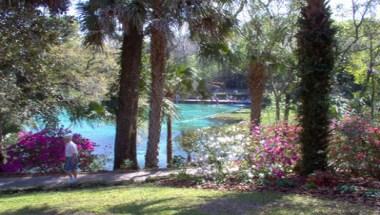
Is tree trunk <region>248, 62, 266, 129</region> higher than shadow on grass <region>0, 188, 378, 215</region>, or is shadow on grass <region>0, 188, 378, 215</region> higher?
tree trunk <region>248, 62, 266, 129</region>

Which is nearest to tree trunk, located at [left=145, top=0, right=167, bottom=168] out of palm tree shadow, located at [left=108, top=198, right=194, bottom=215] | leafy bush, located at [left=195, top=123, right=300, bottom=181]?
leafy bush, located at [left=195, top=123, right=300, bottom=181]

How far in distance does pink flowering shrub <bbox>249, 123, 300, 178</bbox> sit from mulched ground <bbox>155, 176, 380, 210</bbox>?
602 millimetres

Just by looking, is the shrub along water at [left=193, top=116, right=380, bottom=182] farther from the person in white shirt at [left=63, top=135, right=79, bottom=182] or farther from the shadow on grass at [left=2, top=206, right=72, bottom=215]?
the shadow on grass at [left=2, top=206, right=72, bottom=215]

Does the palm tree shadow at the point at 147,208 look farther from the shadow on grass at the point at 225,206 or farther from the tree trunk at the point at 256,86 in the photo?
the tree trunk at the point at 256,86

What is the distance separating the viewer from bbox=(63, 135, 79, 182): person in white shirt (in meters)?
11.4

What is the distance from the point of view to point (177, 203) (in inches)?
320

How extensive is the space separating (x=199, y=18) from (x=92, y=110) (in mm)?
11895

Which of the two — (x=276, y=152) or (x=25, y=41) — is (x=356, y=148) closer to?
(x=276, y=152)

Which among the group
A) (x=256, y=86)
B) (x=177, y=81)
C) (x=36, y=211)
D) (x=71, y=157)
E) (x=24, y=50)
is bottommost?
(x=36, y=211)

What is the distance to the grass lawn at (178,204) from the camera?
7461 millimetres

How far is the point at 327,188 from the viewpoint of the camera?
915 centimetres

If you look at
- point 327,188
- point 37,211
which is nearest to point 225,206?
point 327,188

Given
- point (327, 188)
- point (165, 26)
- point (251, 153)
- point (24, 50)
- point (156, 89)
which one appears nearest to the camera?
Answer: point (327, 188)

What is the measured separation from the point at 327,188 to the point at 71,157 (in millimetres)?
5620
